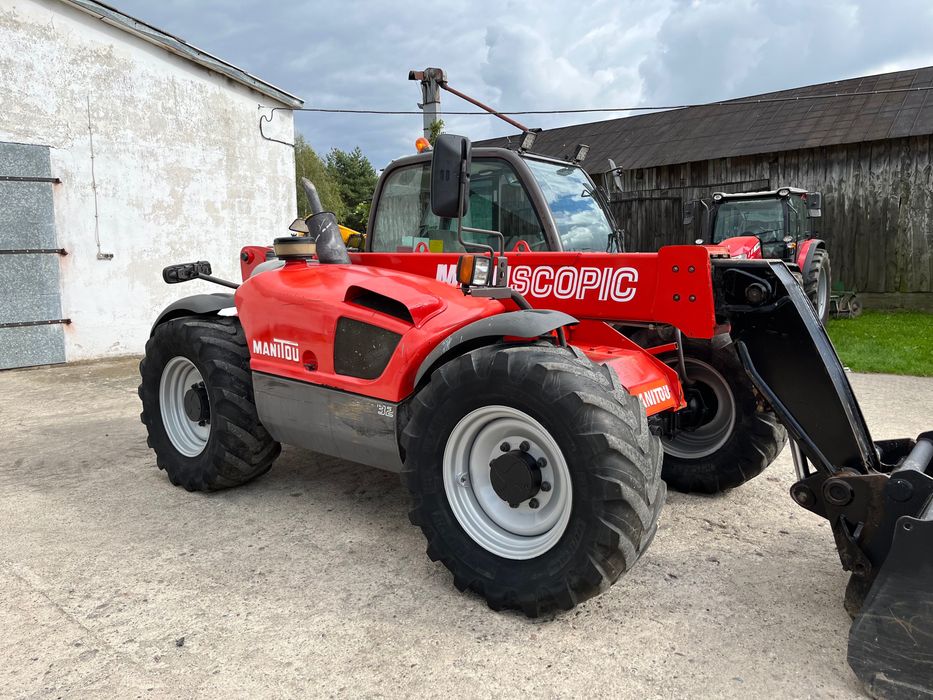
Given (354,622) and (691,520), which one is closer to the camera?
(354,622)

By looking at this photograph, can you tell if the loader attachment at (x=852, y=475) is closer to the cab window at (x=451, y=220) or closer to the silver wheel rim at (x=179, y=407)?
the cab window at (x=451, y=220)

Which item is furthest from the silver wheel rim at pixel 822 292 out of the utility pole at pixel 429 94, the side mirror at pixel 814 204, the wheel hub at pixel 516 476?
the wheel hub at pixel 516 476

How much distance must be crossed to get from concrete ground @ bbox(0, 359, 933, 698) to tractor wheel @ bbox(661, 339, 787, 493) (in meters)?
0.19

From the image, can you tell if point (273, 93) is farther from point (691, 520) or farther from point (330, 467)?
point (691, 520)

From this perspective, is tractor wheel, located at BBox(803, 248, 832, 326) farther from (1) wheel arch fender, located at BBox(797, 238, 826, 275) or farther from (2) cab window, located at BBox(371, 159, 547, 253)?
(2) cab window, located at BBox(371, 159, 547, 253)

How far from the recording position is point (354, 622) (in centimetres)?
281

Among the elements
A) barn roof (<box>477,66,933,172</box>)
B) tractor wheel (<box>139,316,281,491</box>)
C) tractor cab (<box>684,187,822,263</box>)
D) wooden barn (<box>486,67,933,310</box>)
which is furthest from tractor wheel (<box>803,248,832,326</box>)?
tractor wheel (<box>139,316,281,491</box>)

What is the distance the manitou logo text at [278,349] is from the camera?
3.72m

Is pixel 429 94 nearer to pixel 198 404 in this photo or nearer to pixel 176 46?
pixel 176 46

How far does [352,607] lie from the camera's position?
2.92 meters

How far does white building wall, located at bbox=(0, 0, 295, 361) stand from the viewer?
9094 mm

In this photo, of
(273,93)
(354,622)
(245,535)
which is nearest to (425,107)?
(273,93)

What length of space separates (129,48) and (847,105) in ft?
51.2

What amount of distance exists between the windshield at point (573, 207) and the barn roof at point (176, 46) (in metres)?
8.05
